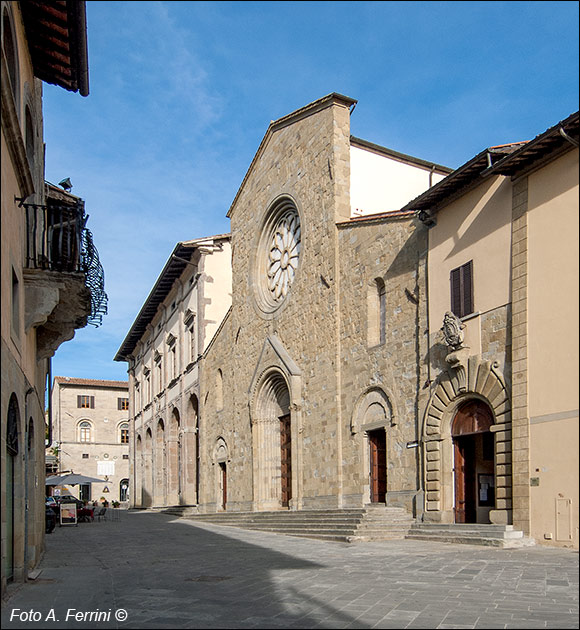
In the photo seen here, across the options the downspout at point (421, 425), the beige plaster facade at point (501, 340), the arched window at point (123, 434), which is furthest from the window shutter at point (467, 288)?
the arched window at point (123, 434)

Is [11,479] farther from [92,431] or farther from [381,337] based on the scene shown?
[92,431]

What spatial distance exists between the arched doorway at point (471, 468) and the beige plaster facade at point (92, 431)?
50639 millimetres

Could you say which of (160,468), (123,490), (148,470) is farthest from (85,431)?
(160,468)

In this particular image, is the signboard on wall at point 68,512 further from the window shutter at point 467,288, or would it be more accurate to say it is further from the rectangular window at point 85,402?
the rectangular window at point 85,402

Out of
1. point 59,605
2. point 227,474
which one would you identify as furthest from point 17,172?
point 227,474

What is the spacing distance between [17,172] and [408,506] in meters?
12.5

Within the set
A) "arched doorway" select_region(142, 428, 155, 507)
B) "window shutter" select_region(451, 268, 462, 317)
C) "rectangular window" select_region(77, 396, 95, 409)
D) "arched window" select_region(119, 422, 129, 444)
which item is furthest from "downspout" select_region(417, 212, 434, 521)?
"rectangular window" select_region(77, 396, 95, 409)

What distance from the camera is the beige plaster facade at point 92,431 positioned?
65.4 meters

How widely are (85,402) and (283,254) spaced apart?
44992 mm

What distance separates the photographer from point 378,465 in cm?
2127

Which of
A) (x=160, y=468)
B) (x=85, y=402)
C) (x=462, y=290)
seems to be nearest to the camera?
(x=462, y=290)

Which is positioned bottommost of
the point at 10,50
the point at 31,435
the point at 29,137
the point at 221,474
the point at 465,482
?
A: the point at 221,474

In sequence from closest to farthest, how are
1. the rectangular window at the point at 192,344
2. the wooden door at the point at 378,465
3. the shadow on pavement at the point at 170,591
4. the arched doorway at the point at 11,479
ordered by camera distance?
the shadow on pavement at the point at 170,591 < the arched doorway at the point at 11,479 < the wooden door at the point at 378,465 < the rectangular window at the point at 192,344

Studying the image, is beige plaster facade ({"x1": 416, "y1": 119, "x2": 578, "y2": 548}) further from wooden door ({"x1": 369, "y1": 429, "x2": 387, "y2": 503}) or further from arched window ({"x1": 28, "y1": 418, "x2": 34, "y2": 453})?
arched window ({"x1": 28, "y1": 418, "x2": 34, "y2": 453})
